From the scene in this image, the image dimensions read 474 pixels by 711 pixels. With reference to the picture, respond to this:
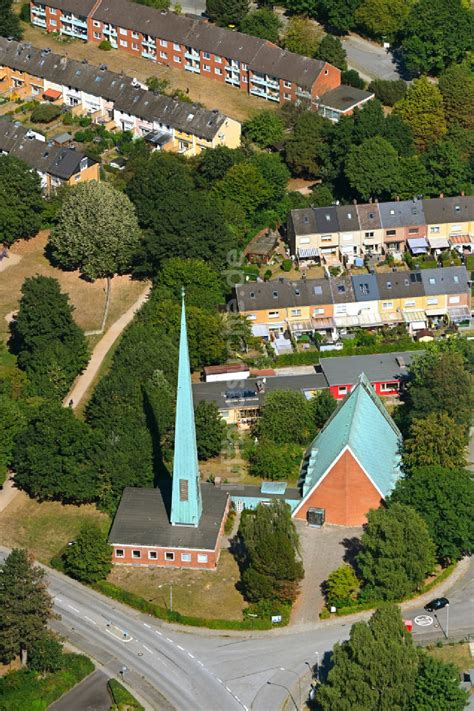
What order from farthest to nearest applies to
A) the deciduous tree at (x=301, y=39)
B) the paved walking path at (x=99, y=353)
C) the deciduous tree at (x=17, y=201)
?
the deciduous tree at (x=301, y=39)
the deciduous tree at (x=17, y=201)
the paved walking path at (x=99, y=353)

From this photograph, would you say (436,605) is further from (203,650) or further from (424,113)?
(424,113)

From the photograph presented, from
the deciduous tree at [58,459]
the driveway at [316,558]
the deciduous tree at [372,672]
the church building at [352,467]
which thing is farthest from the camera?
the deciduous tree at [58,459]

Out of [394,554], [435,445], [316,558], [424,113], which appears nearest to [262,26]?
[424,113]

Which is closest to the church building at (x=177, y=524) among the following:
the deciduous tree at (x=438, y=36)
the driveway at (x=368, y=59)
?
the deciduous tree at (x=438, y=36)

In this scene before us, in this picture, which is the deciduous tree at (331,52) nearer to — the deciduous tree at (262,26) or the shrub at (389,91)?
the shrub at (389,91)

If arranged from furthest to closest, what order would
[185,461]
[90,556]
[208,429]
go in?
1. [208,429]
2. [185,461]
3. [90,556]

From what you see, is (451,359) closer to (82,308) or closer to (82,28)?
(82,308)

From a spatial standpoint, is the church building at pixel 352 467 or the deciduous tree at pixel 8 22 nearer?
the church building at pixel 352 467

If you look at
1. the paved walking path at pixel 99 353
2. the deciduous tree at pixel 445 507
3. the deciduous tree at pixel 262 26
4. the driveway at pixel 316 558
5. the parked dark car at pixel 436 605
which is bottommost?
the paved walking path at pixel 99 353
